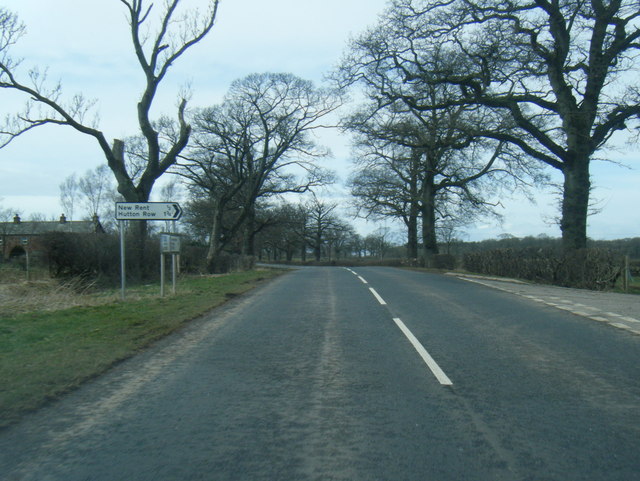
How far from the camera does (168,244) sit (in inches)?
664

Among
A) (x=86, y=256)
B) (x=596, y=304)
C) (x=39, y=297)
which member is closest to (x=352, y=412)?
(x=596, y=304)

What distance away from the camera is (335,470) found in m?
4.16

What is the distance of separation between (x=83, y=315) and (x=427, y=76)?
663 inches

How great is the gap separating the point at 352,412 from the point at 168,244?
1230cm

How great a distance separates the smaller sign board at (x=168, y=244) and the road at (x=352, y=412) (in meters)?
6.91

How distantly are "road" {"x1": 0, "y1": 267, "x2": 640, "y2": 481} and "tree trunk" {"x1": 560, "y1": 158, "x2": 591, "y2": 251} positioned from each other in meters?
14.3

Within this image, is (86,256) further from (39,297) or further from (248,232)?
(248,232)

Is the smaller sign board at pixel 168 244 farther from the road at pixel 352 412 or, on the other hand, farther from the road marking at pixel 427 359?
the road marking at pixel 427 359

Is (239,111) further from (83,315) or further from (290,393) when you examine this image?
(290,393)

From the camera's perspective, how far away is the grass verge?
619 cm

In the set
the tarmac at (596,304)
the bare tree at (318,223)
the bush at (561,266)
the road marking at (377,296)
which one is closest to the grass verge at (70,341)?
the road marking at (377,296)

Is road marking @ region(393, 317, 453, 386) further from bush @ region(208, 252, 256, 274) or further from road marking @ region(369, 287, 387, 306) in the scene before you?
bush @ region(208, 252, 256, 274)

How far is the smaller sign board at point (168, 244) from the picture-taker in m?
16.7

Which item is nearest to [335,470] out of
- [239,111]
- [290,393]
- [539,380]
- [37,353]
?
[290,393]
